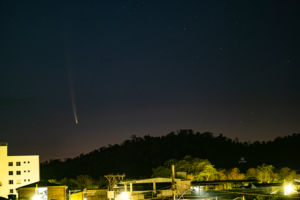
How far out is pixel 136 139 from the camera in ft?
584

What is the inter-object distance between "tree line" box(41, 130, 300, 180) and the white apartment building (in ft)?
188

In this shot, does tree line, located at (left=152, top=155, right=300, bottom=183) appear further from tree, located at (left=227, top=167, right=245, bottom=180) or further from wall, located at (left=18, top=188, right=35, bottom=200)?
wall, located at (left=18, top=188, right=35, bottom=200)

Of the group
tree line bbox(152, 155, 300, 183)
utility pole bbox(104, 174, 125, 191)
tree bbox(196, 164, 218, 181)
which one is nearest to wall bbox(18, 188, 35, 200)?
utility pole bbox(104, 174, 125, 191)

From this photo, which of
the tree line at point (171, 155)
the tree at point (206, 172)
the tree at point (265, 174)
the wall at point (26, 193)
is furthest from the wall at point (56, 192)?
the tree line at point (171, 155)

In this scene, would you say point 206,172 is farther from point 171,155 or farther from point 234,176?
point 171,155

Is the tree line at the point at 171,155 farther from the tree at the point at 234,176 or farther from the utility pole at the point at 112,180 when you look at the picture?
the utility pole at the point at 112,180

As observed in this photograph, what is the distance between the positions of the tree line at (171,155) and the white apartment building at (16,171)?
57314 mm

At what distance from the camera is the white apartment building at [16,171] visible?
65312mm

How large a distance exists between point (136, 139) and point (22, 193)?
133 m

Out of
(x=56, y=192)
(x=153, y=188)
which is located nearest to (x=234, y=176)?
(x=153, y=188)

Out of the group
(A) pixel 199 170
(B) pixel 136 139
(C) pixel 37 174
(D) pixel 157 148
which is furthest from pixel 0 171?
(B) pixel 136 139

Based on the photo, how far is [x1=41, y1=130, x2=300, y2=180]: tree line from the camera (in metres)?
131

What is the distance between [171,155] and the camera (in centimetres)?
15250

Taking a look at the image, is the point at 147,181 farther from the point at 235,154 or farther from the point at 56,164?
the point at 56,164
